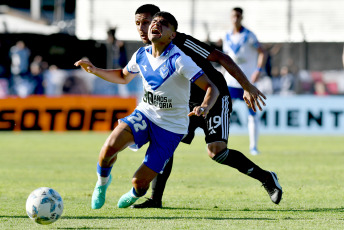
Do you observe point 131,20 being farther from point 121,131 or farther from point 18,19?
point 121,131

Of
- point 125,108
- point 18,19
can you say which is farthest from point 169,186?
point 18,19

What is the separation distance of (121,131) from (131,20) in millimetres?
17052

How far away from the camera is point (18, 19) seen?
25.8 metres

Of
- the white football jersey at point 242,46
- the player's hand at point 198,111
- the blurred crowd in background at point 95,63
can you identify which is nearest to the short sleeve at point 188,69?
the player's hand at point 198,111

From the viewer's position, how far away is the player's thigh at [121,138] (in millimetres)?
6477

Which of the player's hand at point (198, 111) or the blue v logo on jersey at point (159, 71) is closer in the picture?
the player's hand at point (198, 111)

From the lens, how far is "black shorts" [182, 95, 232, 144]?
746 cm

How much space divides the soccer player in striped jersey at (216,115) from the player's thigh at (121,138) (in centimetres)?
89

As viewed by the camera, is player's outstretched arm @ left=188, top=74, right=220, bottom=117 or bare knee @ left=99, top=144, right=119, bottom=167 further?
bare knee @ left=99, top=144, right=119, bottom=167

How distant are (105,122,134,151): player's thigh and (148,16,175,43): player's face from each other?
0.88 meters

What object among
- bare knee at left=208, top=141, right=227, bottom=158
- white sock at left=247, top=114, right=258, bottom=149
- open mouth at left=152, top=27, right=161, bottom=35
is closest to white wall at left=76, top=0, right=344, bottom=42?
white sock at left=247, top=114, right=258, bottom=149

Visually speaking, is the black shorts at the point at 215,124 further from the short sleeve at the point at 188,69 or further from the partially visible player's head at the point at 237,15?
the partially visible player's head at the point at 237,15

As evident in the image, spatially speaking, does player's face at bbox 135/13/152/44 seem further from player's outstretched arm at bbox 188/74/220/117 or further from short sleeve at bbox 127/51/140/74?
player's outstretched arm at bbox 188/74/220/117

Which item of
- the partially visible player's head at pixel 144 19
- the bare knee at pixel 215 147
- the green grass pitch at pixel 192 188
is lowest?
the green grass pitch at pixel 192 188
